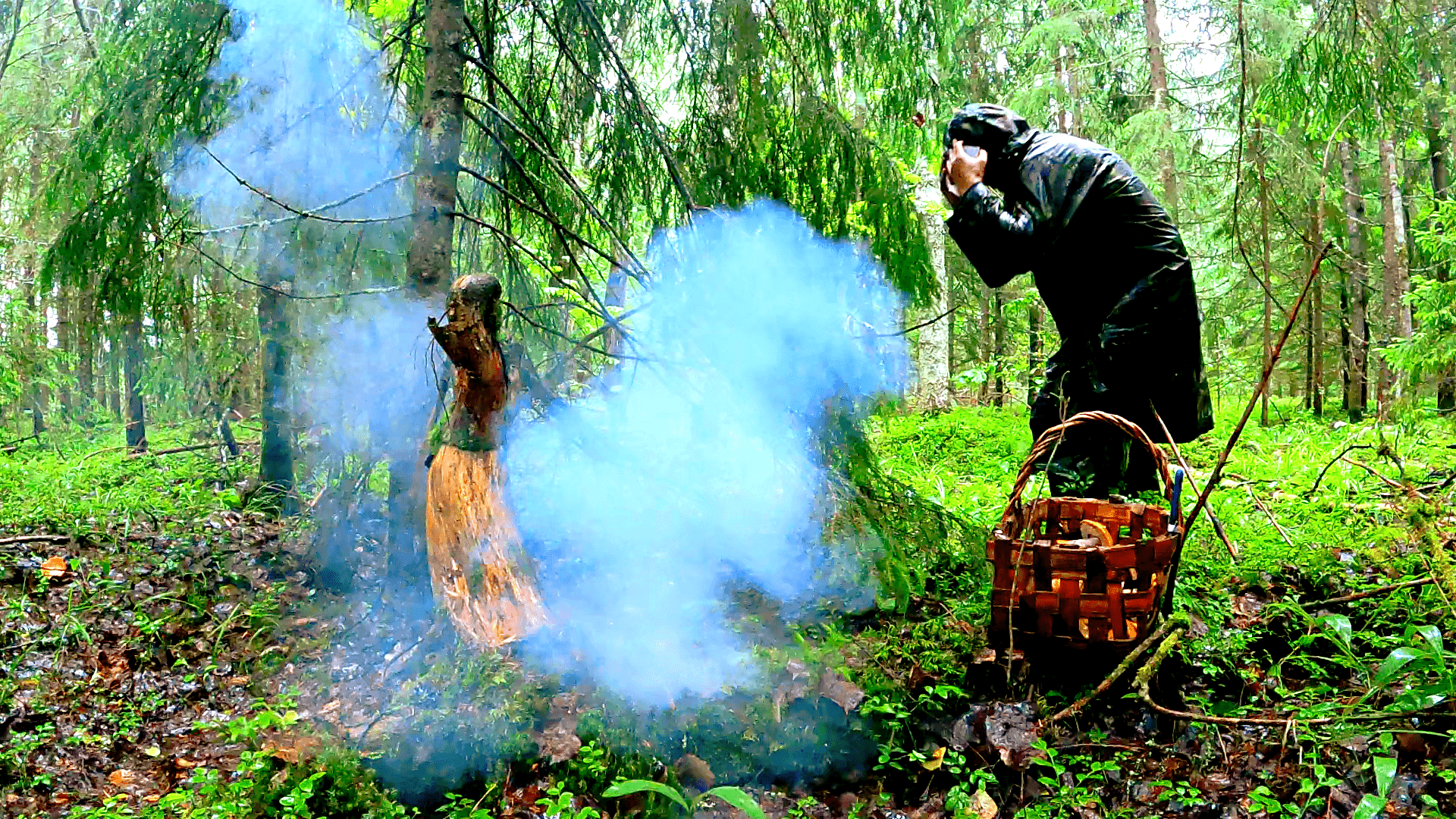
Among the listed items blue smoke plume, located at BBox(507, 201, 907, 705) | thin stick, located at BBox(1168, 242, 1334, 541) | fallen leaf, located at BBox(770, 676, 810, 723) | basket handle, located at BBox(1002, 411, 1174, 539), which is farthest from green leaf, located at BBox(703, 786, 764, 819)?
thin stick, located at BBox(1168, 242, 1334, 541)

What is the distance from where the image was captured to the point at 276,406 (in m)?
6.27

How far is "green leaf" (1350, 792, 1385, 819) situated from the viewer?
1947 mm

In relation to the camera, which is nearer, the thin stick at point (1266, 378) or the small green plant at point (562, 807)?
the thin stick at point (1266, 378)

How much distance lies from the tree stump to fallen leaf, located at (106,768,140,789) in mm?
1173

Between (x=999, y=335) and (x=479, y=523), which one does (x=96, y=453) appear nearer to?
(x=479, y=523)

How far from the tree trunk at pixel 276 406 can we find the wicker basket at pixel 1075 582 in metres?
4.94

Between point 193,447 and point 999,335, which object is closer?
point 193,447

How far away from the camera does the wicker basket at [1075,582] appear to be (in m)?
2.53

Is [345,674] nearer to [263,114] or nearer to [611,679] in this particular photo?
[611,679]

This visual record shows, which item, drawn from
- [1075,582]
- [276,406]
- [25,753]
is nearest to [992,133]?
[1075,582]

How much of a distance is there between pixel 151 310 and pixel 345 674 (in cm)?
189

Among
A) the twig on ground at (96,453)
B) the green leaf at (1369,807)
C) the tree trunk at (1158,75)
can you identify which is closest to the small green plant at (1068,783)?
the green leaf at (1369,807)

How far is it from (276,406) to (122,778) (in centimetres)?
363

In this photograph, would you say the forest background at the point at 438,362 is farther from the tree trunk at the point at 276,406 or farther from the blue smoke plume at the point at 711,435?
the blue smoke plume at the point at 711,435
